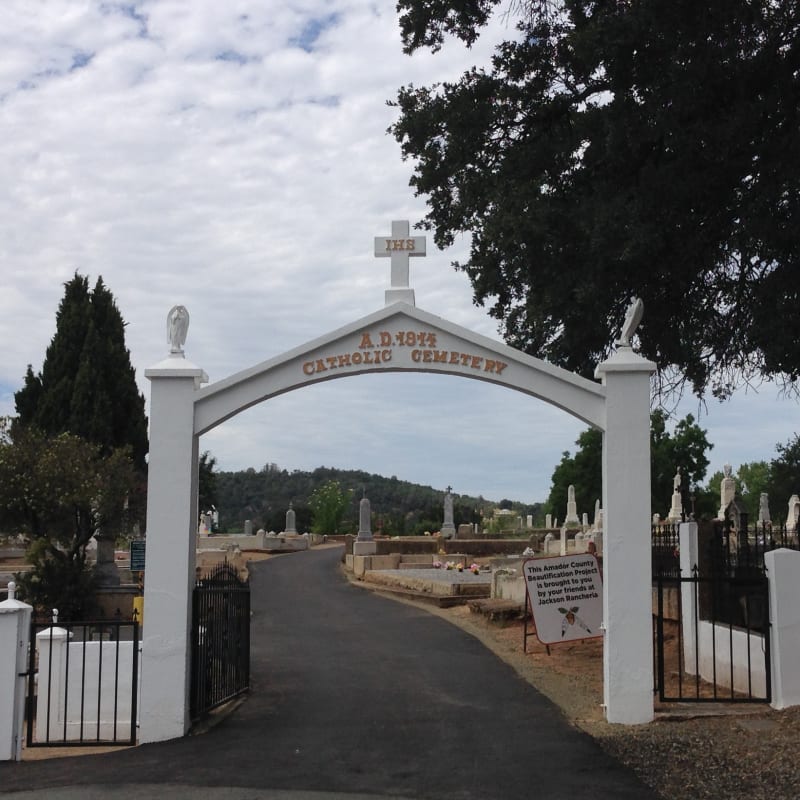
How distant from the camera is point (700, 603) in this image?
1276 cm

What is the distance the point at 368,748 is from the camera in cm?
893

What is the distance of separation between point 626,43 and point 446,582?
14.7m

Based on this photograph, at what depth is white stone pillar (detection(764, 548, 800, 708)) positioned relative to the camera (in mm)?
10094

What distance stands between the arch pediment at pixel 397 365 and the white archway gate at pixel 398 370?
1 cm

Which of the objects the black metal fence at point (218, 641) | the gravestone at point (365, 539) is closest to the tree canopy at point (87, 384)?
the gravestone at point (365, 539)

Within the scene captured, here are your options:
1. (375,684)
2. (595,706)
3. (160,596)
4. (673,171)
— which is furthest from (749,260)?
(160,596)

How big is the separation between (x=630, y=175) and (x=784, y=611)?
649cm

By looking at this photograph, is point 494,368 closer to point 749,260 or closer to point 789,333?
point 789,333

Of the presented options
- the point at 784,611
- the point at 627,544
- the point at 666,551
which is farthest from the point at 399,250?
the point at 666,551

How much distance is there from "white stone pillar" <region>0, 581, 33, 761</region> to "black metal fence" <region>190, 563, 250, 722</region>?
1.60 m

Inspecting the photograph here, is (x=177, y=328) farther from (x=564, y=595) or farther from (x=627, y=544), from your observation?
(x=564, y=595)

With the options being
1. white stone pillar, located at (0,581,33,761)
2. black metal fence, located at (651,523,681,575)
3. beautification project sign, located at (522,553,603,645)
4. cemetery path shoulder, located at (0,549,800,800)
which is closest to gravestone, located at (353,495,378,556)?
black metal fence, located at (651,523,681,575)

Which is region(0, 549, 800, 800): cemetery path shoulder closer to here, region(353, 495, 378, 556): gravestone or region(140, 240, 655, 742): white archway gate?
region(140, 240, 655, 742): white archway gate

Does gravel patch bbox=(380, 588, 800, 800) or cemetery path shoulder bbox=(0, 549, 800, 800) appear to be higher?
gravel patch bbox=(380, 588, 800, 800)
